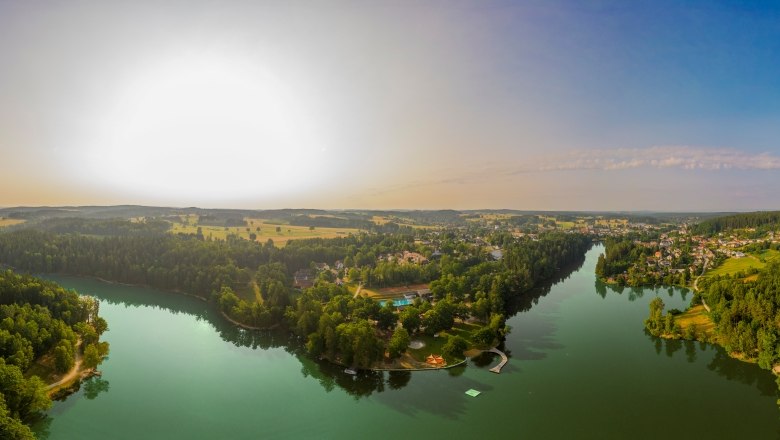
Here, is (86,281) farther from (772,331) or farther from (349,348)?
(772,331)

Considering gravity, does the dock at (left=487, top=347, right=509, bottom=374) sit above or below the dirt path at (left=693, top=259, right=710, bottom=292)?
below

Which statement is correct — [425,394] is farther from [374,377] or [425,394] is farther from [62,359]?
[62,359]

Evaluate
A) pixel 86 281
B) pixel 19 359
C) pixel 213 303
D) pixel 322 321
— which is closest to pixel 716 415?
pixel 322 321

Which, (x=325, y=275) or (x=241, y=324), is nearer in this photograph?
(x=241, y=324)

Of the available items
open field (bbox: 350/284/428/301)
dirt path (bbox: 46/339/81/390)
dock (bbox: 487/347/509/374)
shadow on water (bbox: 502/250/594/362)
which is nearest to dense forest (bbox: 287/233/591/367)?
dock (bbox: 487/347/509/374)

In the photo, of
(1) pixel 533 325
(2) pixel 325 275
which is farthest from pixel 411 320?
(2) pixel 325 275

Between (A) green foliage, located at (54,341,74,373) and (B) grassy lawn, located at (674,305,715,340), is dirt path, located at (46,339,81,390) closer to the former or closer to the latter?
(A) green foliage, located at (54,341,74,373)
